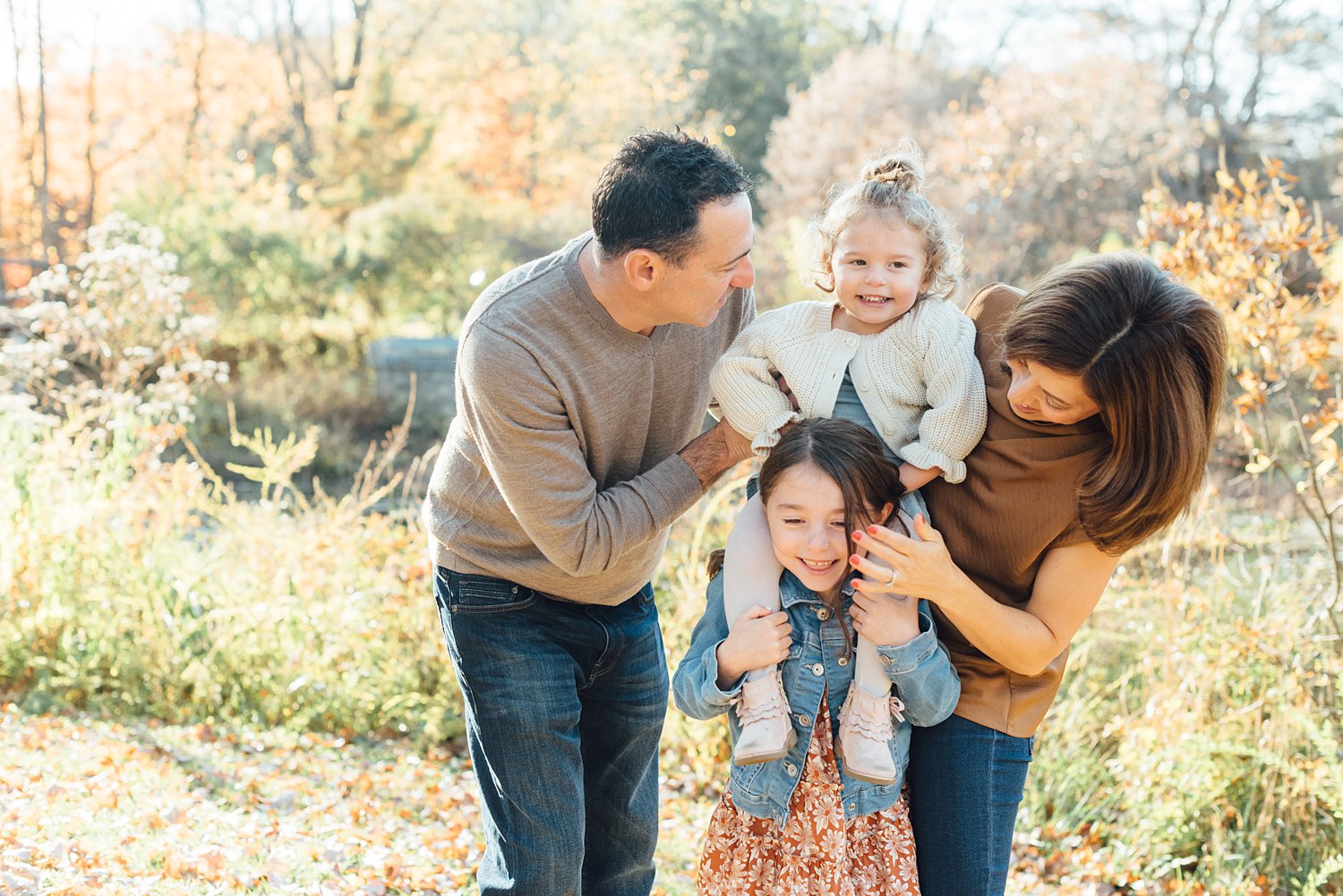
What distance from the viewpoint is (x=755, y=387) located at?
8.02ft

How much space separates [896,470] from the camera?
2.24 m

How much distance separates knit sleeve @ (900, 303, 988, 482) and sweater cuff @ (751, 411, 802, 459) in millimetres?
251

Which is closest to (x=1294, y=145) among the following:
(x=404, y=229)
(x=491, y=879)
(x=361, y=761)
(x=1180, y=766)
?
(x=404, y=229)

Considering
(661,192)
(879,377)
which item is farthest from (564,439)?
(879,377)

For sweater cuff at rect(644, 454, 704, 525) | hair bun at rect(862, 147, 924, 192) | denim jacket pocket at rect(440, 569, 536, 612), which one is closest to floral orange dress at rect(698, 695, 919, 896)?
sweater cuff at rect(644, 454, 704, 525)

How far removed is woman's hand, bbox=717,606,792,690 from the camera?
7.00 ft

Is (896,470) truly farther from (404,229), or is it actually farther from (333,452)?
(404,229)

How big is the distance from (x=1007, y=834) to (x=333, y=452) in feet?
28.1

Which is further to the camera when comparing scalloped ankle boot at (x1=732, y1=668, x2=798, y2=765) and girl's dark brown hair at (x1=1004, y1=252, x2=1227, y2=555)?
scalloped ankle boot at (x1=732, y1=668, x2=798, y2=765)

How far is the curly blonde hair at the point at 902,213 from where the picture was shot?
93.4 inches

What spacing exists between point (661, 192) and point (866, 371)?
0.55 meters

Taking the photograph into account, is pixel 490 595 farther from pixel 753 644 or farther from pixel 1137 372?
pixel 1137 372

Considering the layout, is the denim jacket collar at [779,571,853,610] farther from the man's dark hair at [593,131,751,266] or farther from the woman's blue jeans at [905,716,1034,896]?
the man's dark hair at [593,131,751,266]

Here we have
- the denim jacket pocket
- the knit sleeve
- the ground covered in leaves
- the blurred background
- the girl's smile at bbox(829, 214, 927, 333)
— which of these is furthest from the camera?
the blurred background
